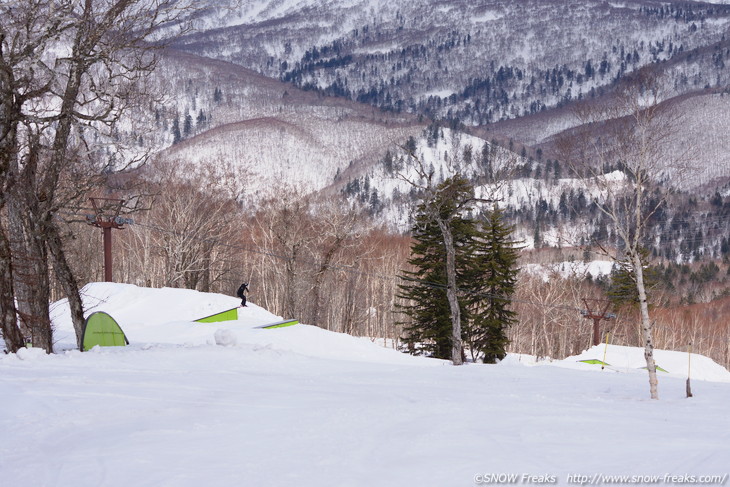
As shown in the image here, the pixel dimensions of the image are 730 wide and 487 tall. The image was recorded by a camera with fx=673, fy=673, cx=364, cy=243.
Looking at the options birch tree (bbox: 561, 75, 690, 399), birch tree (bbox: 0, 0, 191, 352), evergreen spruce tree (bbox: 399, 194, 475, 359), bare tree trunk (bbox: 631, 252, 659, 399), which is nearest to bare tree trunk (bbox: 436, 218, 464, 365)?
evergreen spruce tree (bbox: 399, 194, 475, 359)

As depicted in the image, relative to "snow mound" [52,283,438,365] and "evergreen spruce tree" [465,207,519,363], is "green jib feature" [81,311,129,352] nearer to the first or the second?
"snow mound" [52,283,438,365]

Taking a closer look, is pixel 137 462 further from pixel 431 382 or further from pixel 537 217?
pixel 537 217

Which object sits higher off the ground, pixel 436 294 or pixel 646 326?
pixel 646 326

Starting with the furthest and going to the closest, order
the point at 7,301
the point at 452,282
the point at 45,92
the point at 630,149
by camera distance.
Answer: the point at 452,282 < the point at 45,92 < the point at 630,149 < the point at 7,301

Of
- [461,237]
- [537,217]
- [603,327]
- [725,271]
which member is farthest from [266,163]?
[461,237]

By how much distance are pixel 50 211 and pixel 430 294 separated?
2273cm

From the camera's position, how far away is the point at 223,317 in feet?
92.2

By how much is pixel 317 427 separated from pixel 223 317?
20859 millimetres

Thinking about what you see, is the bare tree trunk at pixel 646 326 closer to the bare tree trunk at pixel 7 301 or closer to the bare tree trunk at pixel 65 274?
the bare tree trunk at pixel 65 274

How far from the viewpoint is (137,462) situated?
6.13 m

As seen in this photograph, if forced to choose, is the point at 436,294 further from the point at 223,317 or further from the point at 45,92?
the point at 45,92

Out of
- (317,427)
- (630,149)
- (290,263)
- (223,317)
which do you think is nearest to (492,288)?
(290,263)

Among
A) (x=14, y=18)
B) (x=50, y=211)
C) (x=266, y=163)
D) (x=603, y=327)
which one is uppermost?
(x=266, y=163)

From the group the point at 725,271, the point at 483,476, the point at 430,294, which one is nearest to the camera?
the point at 483,476
